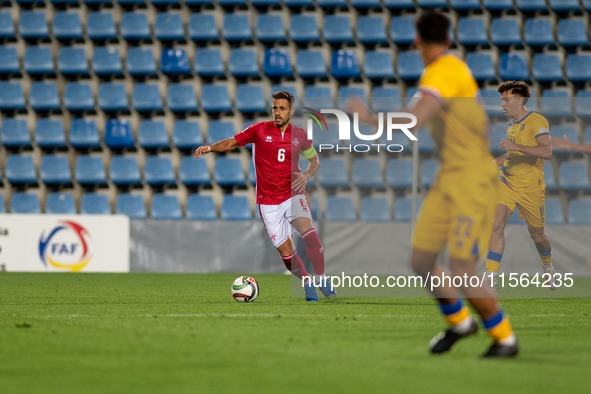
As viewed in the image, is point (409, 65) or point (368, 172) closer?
point (368, 172)

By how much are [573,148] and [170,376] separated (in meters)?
4.83

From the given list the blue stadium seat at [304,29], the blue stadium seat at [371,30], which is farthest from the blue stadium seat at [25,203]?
the blue stadium seat at [371,30]

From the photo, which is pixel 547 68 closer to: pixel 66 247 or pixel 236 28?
pixel 236 28

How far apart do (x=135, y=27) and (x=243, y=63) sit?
2.43m

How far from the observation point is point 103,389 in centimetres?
306

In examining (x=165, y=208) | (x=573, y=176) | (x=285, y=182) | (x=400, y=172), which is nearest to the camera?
(x=285, y=182)

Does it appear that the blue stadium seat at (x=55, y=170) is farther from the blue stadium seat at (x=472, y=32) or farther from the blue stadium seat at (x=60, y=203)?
the blue stadium seat at (x=472, y=32)

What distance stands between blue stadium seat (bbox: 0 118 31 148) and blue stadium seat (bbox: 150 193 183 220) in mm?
2942

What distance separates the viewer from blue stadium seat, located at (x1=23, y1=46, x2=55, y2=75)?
1503 cm

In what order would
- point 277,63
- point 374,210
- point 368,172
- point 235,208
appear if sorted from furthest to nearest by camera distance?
point 277,63, point 235,208, point 374,210, point 368,172

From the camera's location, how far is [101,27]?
49.8ft

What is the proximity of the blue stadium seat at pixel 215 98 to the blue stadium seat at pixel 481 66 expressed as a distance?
5.06m

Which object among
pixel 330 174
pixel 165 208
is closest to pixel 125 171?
pixel 165 208

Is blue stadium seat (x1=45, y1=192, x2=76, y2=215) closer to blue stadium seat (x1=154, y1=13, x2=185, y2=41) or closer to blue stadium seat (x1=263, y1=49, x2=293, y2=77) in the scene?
blue stadium seat (x1=154, y1=13, x2=185, y2=41)
